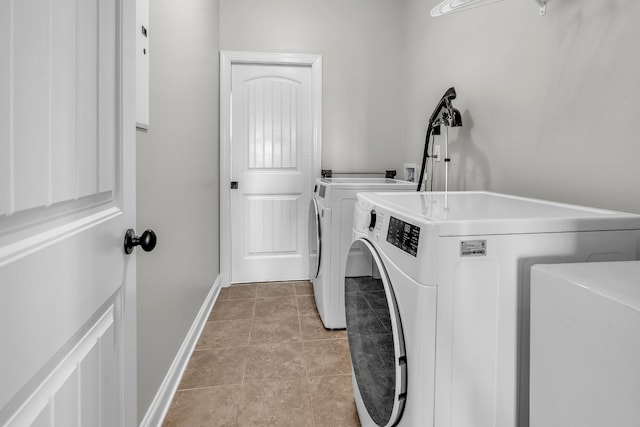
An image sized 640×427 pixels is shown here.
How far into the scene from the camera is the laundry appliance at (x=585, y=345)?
0.47 m

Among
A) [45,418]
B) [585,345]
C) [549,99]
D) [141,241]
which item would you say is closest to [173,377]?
[141,241]

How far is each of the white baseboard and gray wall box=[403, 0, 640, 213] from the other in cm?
173

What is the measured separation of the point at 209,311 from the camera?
242 centimetres

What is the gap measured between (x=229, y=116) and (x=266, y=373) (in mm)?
A: 2063

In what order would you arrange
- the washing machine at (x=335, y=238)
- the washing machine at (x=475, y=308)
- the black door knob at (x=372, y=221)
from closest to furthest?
the washing machine at (x=475, y=308) → the black door knob at (x=372, y=221) → the washing machine at (x=335, y=238)

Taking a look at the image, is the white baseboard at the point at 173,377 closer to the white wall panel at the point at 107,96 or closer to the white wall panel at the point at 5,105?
the white wall panel at the point at 107,96

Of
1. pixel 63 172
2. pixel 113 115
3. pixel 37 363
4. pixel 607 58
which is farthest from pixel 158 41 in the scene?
pixel 607 58

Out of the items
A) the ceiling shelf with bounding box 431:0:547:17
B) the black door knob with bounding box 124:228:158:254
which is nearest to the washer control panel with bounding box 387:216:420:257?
the black door knob with bounding box 124:228:158:254

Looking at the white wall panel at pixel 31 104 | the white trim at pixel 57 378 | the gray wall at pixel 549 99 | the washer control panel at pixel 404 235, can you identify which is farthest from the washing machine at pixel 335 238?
the white wall panel at pixel 31 104

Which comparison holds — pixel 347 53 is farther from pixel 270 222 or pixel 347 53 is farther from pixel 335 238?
pixel 335 238

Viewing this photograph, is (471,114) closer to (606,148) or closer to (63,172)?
(606,148)

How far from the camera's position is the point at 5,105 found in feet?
1.28

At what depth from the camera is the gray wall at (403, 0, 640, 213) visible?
111 centimetres

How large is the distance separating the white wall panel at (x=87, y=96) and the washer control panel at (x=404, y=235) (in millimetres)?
663
